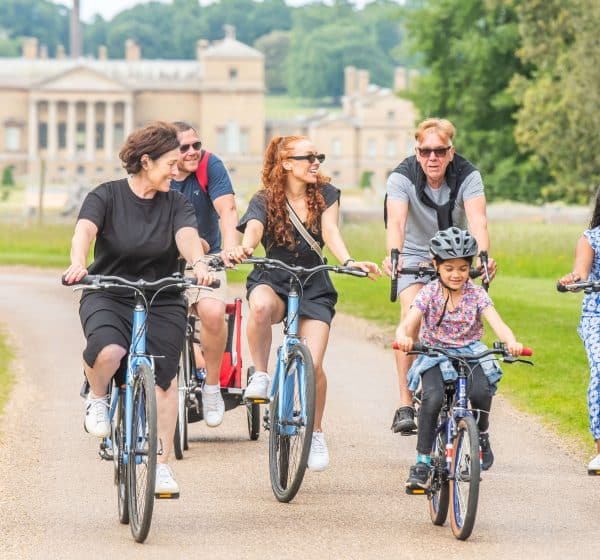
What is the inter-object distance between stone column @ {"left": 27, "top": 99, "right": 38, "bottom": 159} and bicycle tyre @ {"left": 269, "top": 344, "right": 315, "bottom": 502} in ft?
475

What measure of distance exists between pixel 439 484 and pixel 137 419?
1313 mm

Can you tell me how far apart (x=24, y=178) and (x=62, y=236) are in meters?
102

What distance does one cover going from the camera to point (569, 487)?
8367mm

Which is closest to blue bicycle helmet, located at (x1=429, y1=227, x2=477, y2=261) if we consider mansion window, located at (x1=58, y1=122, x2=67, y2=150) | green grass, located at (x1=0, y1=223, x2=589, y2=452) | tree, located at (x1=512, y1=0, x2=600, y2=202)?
green grass, located at (x1=0, y1=223, x2=589, y2=452)

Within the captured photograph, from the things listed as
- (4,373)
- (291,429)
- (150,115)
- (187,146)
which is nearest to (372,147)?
(150,115)

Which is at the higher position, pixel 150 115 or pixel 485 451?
pixel 150 115

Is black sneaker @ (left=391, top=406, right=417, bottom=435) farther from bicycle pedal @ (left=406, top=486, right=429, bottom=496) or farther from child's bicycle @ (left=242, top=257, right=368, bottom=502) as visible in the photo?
bicycle pedal @ (left=406, top=486, right=429, bottom=496)

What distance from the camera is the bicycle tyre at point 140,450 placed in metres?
6.84

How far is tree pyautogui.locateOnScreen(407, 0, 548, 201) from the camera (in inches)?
2094

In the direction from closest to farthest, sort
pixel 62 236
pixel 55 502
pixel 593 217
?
1. pixel 55 502
2. pixel 593 217
3. pixel 62 236

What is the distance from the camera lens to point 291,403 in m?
7.97

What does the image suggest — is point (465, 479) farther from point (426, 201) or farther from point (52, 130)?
point (52, 130)

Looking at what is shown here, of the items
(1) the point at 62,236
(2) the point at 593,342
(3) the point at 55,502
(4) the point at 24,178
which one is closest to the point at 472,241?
(2) the point at 593,342

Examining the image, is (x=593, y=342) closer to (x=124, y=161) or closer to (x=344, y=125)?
(x=124, y=161)
